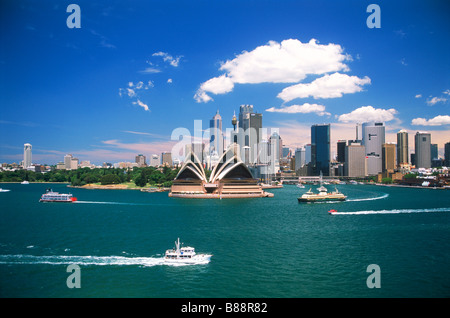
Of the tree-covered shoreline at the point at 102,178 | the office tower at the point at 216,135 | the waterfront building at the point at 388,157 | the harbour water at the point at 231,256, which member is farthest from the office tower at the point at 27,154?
the waterfront building at the point at 388,157

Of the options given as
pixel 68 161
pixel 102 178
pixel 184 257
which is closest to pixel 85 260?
pixel 184 257

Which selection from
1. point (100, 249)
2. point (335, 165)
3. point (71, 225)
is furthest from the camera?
point (335, 165)

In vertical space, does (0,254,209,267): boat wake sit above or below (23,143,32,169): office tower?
below

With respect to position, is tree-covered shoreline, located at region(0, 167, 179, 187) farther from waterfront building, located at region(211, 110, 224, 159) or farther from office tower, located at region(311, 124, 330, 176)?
office tower, located at region(311, 124, 330, 176)

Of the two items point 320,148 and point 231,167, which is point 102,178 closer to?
point 231,167

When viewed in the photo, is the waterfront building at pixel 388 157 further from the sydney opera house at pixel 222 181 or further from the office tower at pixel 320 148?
the sydney opera house at pixel 222 181

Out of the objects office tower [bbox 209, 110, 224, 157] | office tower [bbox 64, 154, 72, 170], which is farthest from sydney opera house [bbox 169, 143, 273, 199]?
office tower [bbox 64, 154, 72, 170]
